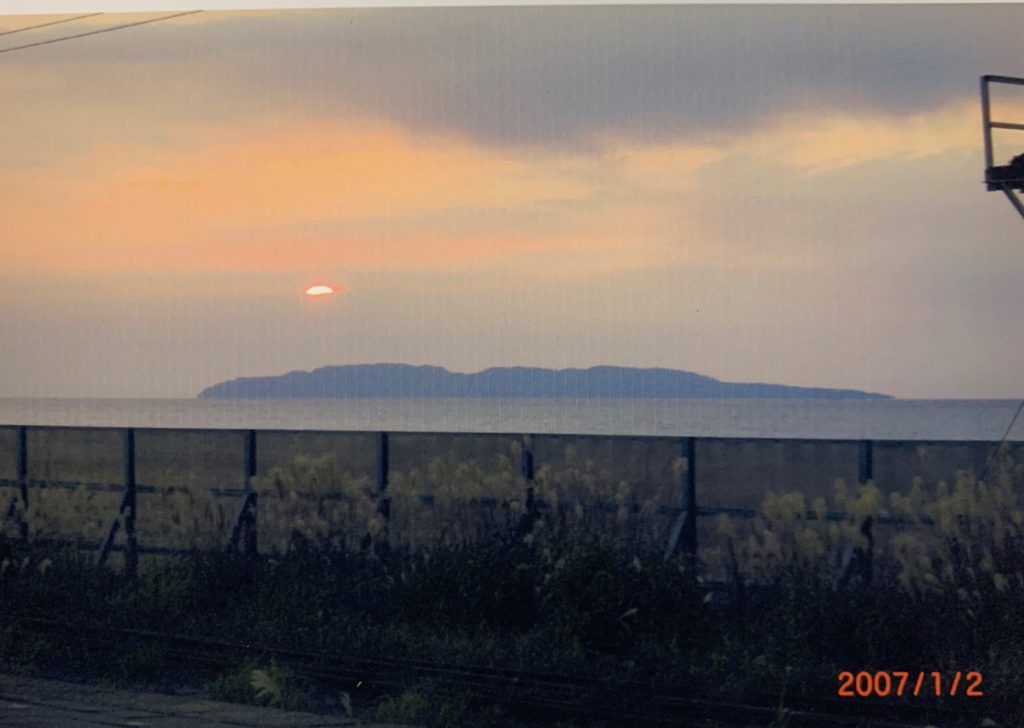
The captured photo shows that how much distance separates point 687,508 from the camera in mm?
7148

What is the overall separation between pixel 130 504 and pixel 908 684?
5187mm

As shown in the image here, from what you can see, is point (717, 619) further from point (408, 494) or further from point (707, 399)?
point (408, 494)

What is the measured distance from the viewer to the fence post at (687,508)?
707cm

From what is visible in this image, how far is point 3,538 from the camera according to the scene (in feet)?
27.8

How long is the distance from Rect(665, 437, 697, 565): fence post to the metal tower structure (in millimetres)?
2149

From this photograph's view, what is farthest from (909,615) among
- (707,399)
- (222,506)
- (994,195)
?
(222,506)

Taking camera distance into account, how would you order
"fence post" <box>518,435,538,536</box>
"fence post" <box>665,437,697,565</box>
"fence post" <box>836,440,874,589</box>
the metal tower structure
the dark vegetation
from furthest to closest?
1. "fence post" <box>518,435,538,536</box>
2. "fence post" <box>665,437,697,565</box>
3. "fence post" <box>836,440,874,589</box>
4. the dark vegetation
5. the metal tower structure

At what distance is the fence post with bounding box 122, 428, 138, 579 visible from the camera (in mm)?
8408

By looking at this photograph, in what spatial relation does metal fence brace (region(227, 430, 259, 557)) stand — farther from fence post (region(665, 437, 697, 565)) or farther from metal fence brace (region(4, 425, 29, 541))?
fence post (region(665, 437, 697, 565))

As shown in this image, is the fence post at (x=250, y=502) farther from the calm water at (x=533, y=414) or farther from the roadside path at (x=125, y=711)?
the roadside path at (x=125, y=711)

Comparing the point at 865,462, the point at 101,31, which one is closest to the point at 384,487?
the point at 865,462

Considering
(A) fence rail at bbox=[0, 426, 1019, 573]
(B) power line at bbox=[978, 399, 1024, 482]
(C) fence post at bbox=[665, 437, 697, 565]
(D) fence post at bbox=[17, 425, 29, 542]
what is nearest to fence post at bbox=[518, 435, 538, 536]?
(A) fence rail at bbox=[0, 426, 1019, 573]

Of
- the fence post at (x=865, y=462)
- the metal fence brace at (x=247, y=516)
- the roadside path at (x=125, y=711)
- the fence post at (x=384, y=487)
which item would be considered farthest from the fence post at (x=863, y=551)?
the metal fence brace at (x=247, y=516)

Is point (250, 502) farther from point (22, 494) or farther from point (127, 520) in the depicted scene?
point (22, 494)
